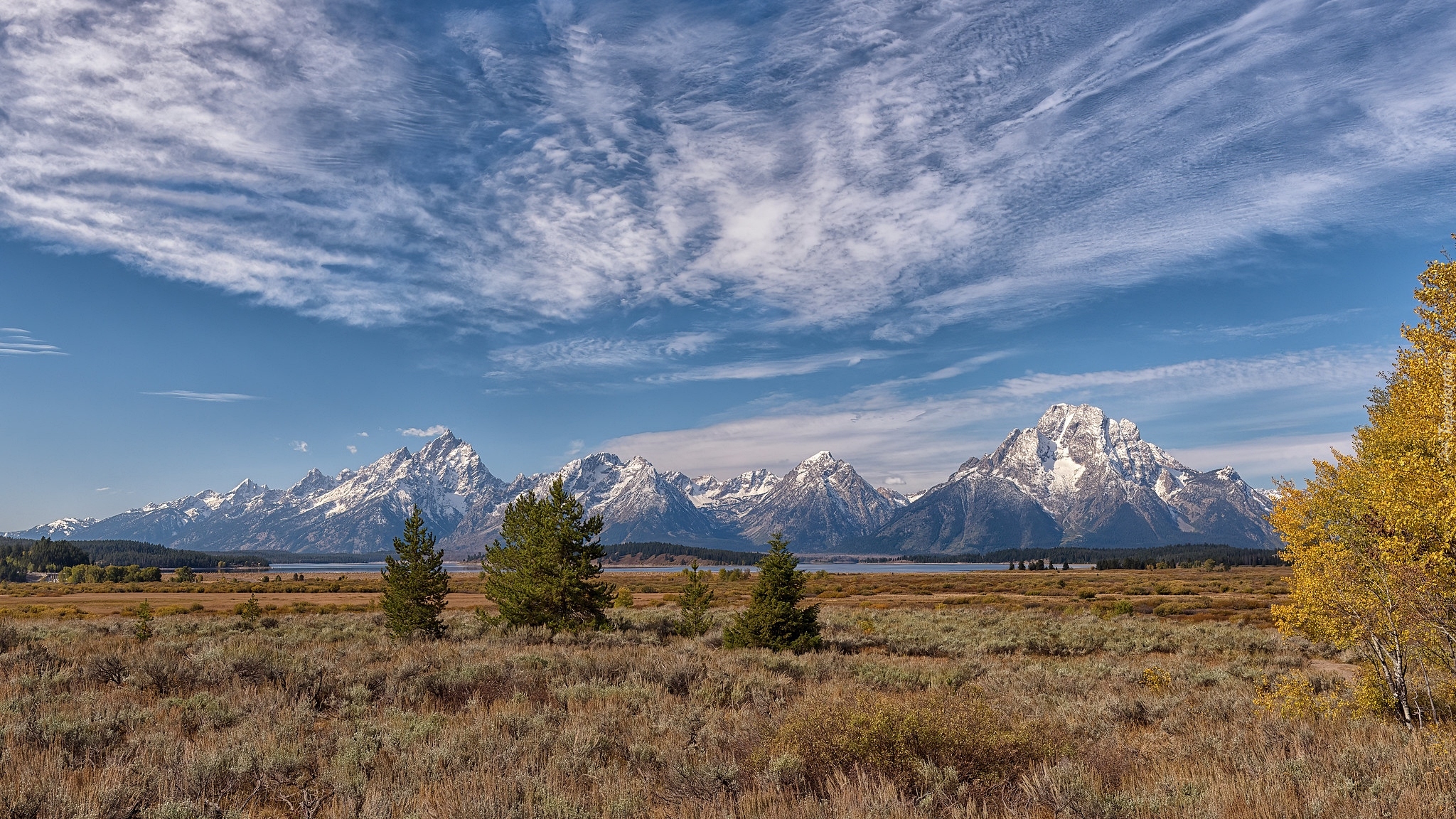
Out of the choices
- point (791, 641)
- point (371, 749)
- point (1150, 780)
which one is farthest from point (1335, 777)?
point (791, 641)

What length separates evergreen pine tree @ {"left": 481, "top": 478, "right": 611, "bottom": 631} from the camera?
22.4 m

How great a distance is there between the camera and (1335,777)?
20.5 ft

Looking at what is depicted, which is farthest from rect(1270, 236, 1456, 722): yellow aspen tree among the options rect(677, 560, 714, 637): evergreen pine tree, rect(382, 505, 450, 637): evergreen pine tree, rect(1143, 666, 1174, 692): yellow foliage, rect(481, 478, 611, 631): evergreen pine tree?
rect(382, 505, 450, 637): evergreen pine tree

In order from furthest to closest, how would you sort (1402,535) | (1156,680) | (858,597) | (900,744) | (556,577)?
(858,597)
(556,577)
(1156,680)
(1402,535)
(900,744)

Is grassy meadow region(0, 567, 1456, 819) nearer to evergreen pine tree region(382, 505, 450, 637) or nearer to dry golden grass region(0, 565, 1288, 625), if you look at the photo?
evergreen pine tree region(382, 505, 450, 637)

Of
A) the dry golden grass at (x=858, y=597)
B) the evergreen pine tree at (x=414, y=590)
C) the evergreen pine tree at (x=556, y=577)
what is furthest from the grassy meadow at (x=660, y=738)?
the dry golden grass at (x=858, y=597)

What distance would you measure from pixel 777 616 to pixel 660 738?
471 inches

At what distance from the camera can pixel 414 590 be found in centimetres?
2323

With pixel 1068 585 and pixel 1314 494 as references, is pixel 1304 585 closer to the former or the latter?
pixel 1314 494

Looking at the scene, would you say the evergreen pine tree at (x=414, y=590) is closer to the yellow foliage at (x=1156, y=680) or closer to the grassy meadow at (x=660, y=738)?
the grassy meadow at (x=660, y=738)

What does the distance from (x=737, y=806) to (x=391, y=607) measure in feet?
69.2

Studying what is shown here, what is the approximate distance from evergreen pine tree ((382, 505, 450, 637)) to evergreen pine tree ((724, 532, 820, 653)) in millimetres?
10107

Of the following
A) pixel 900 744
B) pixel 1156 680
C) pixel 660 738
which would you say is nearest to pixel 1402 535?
pixel 1156 680

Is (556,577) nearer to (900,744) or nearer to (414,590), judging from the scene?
(414,590)
